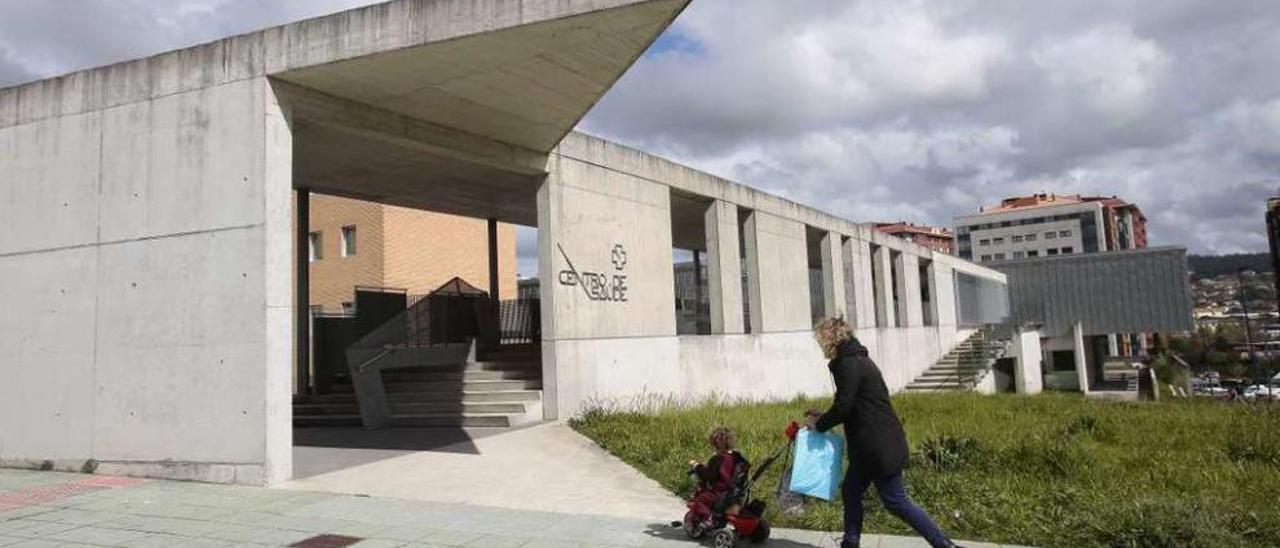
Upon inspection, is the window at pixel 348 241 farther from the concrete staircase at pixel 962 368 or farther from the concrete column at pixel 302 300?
the concrete staircase at pixel 962 368

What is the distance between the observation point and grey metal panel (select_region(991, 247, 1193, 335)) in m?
39.2

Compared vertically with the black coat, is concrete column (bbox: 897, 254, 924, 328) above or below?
above

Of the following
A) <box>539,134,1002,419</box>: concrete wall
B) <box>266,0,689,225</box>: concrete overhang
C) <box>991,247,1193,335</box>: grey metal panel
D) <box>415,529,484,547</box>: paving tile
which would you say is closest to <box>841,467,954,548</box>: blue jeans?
<box>415,529,484,547</box>: paving tile

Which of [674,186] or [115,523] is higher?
[674,186]

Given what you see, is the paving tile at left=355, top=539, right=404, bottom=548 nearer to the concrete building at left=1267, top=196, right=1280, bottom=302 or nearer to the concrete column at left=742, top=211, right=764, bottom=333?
the concrete column at left=742, top=211, right=764, bottom=333

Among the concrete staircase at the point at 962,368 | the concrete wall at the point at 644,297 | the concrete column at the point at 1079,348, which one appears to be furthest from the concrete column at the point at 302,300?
the concrete column at the point at 1079,348

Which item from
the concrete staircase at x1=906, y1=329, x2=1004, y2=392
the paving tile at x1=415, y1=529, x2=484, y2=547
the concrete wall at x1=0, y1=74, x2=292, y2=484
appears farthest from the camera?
the concrete staircase at x1=906, y1=329, x2=1004, y2=392

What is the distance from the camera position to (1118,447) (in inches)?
385

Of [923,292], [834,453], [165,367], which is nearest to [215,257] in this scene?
[165,367]

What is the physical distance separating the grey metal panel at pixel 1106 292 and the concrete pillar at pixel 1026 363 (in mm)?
3592

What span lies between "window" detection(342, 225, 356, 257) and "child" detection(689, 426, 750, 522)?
26470 millimetres

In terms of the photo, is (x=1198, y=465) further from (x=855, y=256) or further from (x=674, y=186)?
(x=855, y=256)

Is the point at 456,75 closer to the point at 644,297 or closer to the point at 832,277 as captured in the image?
the point at 644,297

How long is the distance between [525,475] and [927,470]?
4105 mm
